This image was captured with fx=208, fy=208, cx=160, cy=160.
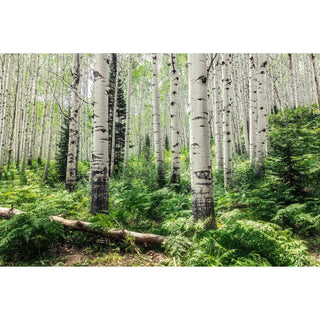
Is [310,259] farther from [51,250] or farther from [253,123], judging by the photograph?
[253,123]

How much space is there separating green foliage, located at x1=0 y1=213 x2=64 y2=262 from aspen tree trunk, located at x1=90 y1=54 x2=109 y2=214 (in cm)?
83

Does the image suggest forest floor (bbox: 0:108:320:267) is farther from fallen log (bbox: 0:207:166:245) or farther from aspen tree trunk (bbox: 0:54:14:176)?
aspen tree trunk (bbox: 0:54:14:176)

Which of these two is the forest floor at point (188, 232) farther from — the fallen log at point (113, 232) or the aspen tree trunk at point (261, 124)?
the aspen tree trunk at point (261, 124)

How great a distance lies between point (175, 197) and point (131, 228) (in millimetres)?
1544

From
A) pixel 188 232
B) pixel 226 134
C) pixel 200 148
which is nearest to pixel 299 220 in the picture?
pixel 188 232

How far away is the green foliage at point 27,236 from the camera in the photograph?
2.72m

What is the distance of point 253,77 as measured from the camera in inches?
281

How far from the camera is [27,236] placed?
263 cm

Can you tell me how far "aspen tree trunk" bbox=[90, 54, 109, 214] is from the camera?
3791 millimetres

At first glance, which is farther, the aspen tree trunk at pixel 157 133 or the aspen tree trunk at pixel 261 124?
the aspen tree trunk at pixel 157 133

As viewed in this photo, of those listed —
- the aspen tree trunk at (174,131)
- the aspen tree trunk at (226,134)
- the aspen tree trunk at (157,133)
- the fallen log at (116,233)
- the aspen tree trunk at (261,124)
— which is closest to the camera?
the fallen log at (116,233)

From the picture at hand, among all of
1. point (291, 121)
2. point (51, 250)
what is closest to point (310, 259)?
point (51, 250)

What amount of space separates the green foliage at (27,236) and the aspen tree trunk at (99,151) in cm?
83

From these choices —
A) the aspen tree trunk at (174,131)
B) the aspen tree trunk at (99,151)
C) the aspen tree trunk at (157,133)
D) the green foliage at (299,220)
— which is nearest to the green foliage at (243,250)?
the green foliage at (299,220)
